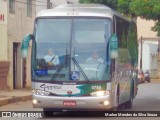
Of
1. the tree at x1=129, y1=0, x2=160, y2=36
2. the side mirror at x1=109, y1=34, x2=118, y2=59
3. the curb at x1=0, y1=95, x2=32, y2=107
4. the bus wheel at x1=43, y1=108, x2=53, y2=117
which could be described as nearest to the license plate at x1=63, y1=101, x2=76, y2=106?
the bus wheel at x1=43, y1=108, x2=53, y2=117

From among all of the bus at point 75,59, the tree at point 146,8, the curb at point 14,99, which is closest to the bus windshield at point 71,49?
the bus at point 75,59

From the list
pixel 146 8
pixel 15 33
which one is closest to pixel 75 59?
pixel 146 8

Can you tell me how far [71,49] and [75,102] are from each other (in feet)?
5.43

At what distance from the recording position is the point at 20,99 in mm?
26922

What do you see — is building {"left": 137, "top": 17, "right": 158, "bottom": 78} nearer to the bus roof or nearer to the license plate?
the bus roof

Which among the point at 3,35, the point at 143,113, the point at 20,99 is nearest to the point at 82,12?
the point at 143,113

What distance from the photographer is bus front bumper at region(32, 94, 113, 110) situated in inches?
653

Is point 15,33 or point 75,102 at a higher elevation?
point 15,33

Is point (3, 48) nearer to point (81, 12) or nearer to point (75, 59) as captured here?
point (81, 12)

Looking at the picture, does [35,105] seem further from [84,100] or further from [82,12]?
[82,12]

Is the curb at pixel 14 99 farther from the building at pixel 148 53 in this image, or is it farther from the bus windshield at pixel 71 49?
the building at pixel 148 53

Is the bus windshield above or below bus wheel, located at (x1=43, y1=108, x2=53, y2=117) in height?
above

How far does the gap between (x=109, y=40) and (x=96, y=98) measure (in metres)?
1.84

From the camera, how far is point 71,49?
16953mm
